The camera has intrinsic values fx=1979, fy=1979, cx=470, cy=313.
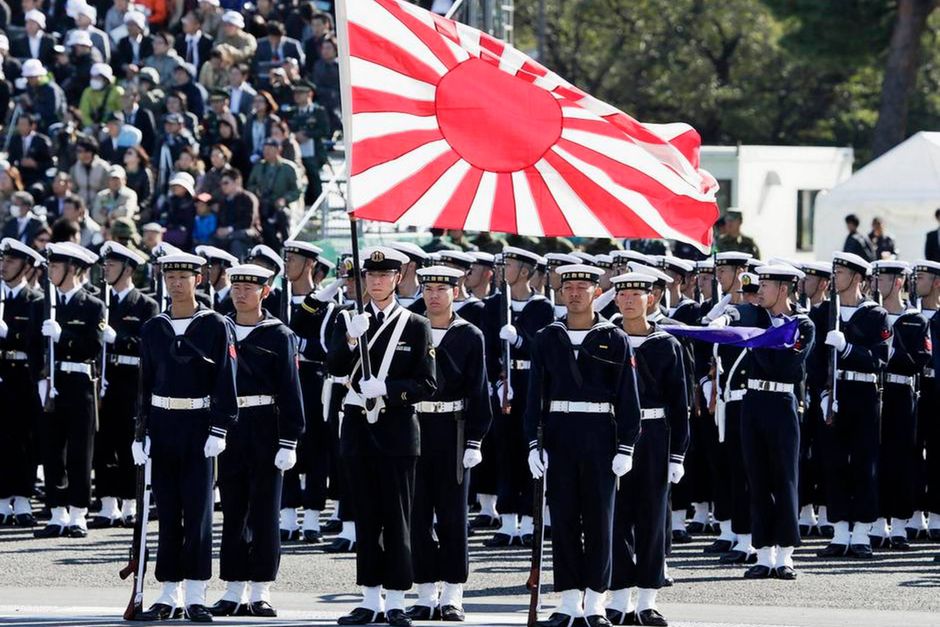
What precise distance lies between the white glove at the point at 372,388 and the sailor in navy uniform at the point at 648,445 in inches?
57.2

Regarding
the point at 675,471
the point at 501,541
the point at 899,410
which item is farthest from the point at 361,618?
the point at 899,410

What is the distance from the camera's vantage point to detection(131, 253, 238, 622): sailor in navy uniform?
11.0m

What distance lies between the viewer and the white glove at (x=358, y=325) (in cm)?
1048

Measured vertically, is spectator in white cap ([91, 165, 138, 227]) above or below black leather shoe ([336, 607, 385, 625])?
above

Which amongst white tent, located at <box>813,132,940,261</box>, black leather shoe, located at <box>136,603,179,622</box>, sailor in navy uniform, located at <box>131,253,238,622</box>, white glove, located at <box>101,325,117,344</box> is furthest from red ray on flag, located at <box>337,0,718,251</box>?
white tent, located at <box>813,132,940,261</box>

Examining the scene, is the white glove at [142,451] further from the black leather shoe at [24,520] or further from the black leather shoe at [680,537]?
the black leather shoe at [680,537]

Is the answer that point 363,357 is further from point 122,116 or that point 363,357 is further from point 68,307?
point 122,116

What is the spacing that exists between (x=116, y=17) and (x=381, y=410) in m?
16.6

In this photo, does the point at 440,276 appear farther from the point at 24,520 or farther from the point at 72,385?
the point at 24,520

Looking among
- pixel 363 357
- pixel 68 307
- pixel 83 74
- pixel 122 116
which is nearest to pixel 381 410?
pixel 363 357

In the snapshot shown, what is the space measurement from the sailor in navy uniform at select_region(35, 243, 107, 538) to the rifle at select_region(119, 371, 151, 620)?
361 centimetres

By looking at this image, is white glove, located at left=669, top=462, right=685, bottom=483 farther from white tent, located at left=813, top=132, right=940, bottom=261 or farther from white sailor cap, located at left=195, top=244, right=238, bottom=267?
white tent, located at left=813, top=132, right=940, bottom=261

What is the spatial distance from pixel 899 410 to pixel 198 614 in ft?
20.4

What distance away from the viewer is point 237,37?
80.9ft
